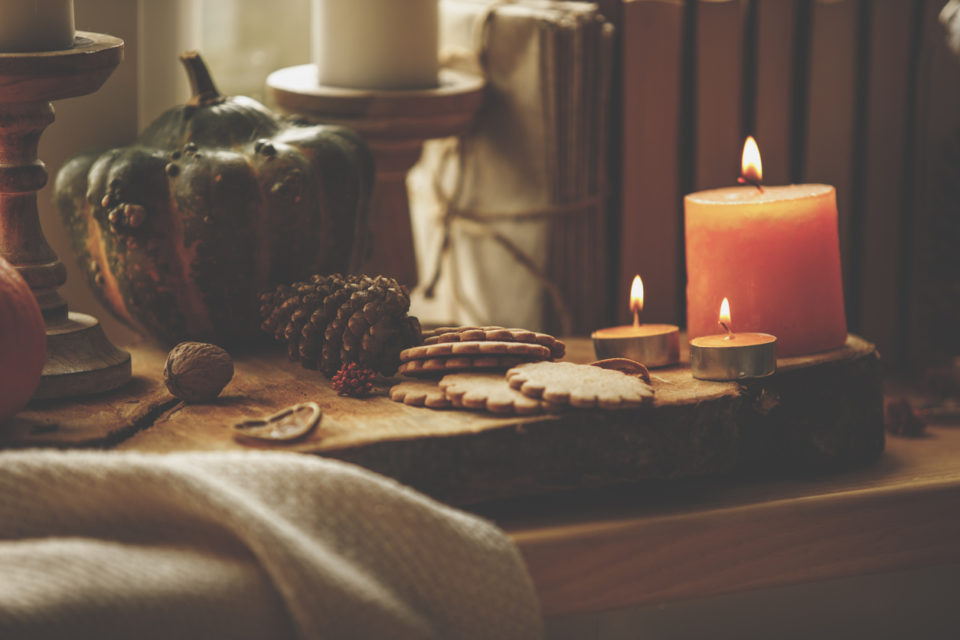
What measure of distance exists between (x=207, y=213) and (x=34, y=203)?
0.48 feet

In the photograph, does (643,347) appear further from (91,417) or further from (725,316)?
(91,417)

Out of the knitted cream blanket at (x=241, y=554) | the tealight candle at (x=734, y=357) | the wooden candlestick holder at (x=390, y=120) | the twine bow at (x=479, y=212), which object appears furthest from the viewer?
the twine bow at (x=479, y=212)

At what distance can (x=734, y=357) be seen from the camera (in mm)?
916

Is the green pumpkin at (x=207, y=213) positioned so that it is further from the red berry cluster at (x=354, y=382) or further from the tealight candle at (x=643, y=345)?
the tealight candle at (x=643, y=345)

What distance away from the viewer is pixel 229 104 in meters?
1.09

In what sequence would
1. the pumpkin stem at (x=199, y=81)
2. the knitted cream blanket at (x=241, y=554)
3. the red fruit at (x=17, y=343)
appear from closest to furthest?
the knitted cream blanket at (x=241, y=554)
the red fruit at (x=17, y=343)
the pumpkin stem at (x=199, y=81)

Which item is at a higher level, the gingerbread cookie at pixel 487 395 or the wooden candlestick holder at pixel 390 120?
the wooden candlestick holder at pixel 390 120

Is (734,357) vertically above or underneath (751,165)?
underneath

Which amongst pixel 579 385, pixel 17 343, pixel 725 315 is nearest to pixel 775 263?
pixel 725 315

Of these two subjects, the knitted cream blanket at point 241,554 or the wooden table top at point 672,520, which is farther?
the wooden table top at point 672,520

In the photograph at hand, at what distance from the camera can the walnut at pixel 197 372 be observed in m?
0.92

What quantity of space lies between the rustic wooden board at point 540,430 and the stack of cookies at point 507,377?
0.01 meters

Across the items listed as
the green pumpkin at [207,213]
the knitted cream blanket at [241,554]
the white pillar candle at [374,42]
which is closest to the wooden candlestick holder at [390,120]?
the white pillar candle at [374,42]

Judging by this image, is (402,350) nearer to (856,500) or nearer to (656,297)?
(856,500)
